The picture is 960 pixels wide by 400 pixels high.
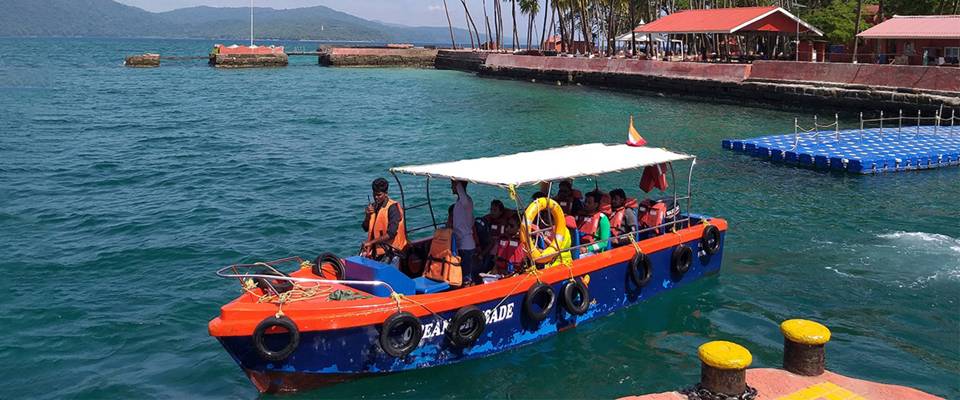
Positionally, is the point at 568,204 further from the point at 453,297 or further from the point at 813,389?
the point at 813,389

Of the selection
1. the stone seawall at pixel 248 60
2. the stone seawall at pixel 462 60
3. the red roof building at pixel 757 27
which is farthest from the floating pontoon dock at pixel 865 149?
the stone seawall at pixel 248 60

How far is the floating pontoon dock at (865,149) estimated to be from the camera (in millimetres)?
23859

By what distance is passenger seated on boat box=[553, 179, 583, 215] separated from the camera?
12383mm

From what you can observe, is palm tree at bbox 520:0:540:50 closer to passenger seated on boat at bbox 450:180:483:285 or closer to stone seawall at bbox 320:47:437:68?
stone seawall at bbox 320:47:437:68

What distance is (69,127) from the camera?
3475 centimetres

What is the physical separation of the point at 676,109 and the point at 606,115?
4.14m

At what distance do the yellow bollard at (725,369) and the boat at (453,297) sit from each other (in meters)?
2.81

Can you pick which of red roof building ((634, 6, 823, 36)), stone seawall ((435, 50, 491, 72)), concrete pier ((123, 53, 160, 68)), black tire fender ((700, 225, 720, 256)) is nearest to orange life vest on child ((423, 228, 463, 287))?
black tire fender ((700, 225, 720, 256))

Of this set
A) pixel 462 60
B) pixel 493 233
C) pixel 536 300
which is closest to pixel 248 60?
pixel 462 60

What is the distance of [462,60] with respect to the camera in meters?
81.3

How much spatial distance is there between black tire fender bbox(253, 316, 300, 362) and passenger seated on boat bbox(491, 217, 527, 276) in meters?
3.12

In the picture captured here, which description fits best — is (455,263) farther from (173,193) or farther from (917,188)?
(917,188)

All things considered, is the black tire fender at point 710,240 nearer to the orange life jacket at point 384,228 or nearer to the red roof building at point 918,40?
the orange life jacket at point 384,228

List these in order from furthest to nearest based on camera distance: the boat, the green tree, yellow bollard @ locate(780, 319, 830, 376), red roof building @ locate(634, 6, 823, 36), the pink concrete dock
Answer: the green tree → red roof building @ locate(634, 6, 823, 36) → the boat → yellow bollard @ locate(780, 319, 830, 376) → the pink concrete dock
